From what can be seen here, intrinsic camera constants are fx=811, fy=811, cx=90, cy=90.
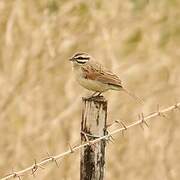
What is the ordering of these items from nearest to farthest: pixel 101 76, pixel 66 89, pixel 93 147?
1. pixel 93 147
2. pixel 101 76
3. pixel 66 89

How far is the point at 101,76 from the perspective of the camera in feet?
18.9

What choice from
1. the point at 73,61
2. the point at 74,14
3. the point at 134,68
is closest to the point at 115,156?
the point at 134,68

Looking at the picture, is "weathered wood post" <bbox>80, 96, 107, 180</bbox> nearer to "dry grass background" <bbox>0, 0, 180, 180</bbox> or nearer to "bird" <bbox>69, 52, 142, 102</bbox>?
"bird" <bbox>69, 52, 142, 102</bbox>

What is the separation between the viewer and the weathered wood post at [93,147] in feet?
13.8

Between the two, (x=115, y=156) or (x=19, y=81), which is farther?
(x=115, y=156)

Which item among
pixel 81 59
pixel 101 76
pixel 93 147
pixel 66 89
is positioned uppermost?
pixel 66 89

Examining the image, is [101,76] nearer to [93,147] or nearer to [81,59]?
[81,59]

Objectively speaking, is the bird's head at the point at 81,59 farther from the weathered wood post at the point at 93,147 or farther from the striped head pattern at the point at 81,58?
the weathered wood post at the point at 93,147

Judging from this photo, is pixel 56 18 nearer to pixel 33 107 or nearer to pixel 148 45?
pixel 33 107

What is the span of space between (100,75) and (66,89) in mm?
2002

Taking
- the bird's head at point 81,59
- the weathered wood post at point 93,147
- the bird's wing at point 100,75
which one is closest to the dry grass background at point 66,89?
the bird's head at point 81,59

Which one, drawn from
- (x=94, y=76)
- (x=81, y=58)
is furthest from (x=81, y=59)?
(x=94, y=76)

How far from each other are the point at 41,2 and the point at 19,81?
1222mm

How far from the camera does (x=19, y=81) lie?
7289 millimetres
